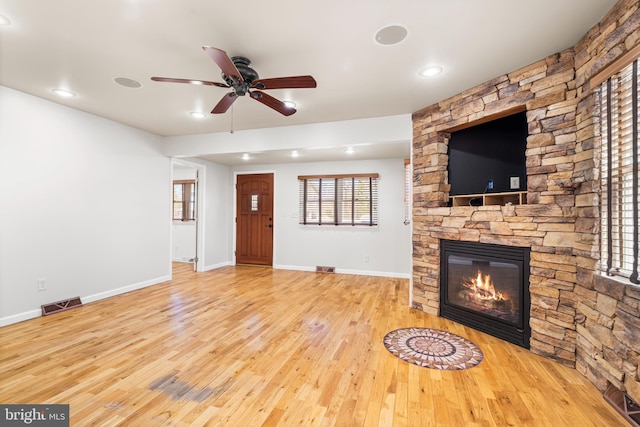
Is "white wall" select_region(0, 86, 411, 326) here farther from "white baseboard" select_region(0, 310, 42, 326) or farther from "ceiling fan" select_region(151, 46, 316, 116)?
"ceiling fan" select_region(151, 46, 316, 116)

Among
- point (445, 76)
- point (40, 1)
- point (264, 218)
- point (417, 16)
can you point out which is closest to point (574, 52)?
point (445, 76)

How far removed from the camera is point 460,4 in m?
1.81

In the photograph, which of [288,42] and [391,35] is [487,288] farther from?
[288,42]

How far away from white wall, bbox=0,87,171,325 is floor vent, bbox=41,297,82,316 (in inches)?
→ 2.5

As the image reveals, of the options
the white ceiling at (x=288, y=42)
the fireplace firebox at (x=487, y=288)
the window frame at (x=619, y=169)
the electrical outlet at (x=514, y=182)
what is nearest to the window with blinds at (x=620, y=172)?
the window frame at (x=619, y=169)

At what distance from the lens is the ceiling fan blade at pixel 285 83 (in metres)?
2.22

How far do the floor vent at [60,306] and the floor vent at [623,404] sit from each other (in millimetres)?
5275

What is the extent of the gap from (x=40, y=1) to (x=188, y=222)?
565 centimetres

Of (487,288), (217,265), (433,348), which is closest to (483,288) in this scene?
(487,288)

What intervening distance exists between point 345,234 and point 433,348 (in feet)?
11.0

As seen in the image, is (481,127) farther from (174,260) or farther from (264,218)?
(174,260)

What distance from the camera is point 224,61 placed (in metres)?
1.96

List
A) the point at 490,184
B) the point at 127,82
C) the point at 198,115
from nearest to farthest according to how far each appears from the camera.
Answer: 1. the point at 127,82
2. the point at 490,184
3. the point at 198,115

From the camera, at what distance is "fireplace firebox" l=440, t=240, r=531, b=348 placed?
2.66m
